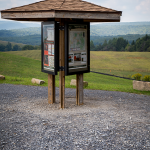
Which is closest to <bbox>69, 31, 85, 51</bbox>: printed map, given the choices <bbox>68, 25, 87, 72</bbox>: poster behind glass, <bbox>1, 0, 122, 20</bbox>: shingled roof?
<bbox>68, 25, 87, 72</bbox>: poster behind glass

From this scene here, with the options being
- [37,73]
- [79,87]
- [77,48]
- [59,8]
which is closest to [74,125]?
[79,87]

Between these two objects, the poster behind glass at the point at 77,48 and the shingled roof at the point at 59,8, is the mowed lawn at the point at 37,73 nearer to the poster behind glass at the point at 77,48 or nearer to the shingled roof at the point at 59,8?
the poster behind glass at the point at 77,48

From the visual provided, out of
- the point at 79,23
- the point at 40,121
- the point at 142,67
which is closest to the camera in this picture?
the point at 40,121

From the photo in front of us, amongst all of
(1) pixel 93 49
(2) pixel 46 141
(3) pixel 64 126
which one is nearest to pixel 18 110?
(3) pixel 64 126

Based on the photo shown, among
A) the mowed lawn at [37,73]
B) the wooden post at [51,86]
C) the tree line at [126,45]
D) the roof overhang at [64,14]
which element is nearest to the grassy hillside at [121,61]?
the mowed lawn at [37,73]

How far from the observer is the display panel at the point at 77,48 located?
6.79m

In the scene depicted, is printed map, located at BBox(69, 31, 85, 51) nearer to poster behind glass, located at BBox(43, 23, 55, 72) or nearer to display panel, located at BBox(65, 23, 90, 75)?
display panel, located at BBox(65, 23, 90, 75)

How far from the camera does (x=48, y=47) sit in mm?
7176

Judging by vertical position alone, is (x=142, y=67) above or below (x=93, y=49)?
below

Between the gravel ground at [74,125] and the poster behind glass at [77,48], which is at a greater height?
the poster behind glass at [77,48]

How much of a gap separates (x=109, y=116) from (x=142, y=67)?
32232mm

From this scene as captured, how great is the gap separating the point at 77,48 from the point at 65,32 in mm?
752

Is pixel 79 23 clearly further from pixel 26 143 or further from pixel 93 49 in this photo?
pixel 93 49

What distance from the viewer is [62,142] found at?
4699 millimetres
